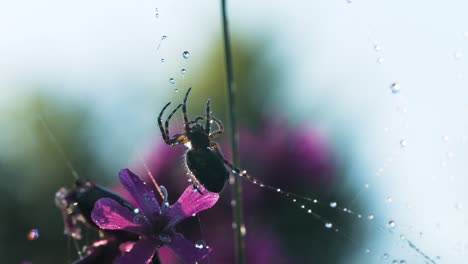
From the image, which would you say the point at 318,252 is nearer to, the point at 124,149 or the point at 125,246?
the point at 124,149

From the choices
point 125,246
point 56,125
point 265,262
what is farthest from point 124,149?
point 125,246

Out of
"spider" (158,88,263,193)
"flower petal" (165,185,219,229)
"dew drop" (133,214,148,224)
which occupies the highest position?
"spider" (158,88,263,193)

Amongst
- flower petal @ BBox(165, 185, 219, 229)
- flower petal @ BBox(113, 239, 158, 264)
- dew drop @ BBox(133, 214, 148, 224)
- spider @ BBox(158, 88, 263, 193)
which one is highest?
spider @ BBox(158, 88, 263, 193)

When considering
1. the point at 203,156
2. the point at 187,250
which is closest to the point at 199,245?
the point at 187,250

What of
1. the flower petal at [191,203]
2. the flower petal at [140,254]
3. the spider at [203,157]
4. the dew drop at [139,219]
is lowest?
the flower petal at [140,254]

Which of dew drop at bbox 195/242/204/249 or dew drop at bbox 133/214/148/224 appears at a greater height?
dew drop at bbox 133/214/148/224

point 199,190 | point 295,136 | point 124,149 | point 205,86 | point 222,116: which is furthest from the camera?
point 205,86
